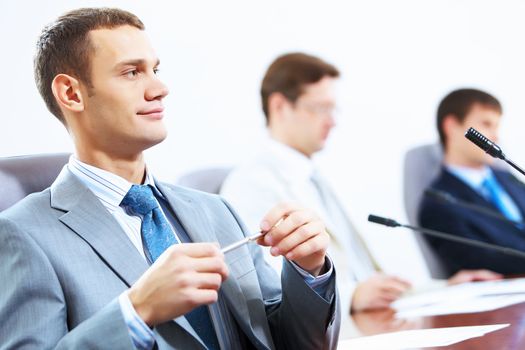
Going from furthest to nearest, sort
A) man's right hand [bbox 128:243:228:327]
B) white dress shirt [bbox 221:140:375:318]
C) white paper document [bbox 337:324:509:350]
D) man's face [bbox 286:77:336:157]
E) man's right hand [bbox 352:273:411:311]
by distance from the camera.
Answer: man's face [bbox 286:77:336:157] < white dress shirt [bbox 221:140:375:318] < man's right hand [bbox 352:273:411:311] < white paper document [bbox 337:324:509:350] < man's right hand [bbox 128:243:228:327]

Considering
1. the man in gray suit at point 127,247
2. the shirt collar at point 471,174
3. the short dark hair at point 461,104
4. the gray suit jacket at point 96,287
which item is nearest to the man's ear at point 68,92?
the man in gray suit at point 127,247

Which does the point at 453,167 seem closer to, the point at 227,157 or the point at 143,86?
the point at 227,157

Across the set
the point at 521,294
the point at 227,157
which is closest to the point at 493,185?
the point at 227,157

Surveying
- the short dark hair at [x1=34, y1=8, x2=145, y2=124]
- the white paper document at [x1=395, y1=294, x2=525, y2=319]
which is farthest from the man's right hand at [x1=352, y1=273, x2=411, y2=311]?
the short dark hair at [x1=34, y1=8, x2=145, y2=124]

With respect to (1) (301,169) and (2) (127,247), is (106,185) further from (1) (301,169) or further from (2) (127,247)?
(1) (301,169)

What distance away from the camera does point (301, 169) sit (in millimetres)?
2555

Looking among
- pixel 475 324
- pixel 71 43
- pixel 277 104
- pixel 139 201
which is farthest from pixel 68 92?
pixel 277 104

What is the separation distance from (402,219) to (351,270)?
1119mm

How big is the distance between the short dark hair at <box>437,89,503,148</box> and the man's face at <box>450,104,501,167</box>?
0.02m

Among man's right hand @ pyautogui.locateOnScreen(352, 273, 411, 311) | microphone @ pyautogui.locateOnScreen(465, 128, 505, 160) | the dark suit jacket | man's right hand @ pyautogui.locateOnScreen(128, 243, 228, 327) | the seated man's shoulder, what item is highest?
microphone @ pyautogui.locateOnScreen(465, 128, 505, 160)

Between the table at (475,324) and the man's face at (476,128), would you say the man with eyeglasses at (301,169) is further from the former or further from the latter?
the man's face at (476,128)

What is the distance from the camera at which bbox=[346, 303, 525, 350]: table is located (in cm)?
114

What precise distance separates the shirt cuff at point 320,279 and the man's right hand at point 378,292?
32.2 inches

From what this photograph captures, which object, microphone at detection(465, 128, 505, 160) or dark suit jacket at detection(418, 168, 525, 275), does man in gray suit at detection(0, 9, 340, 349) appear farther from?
dark suit jacket at detection(418, 168, 525, 275)
